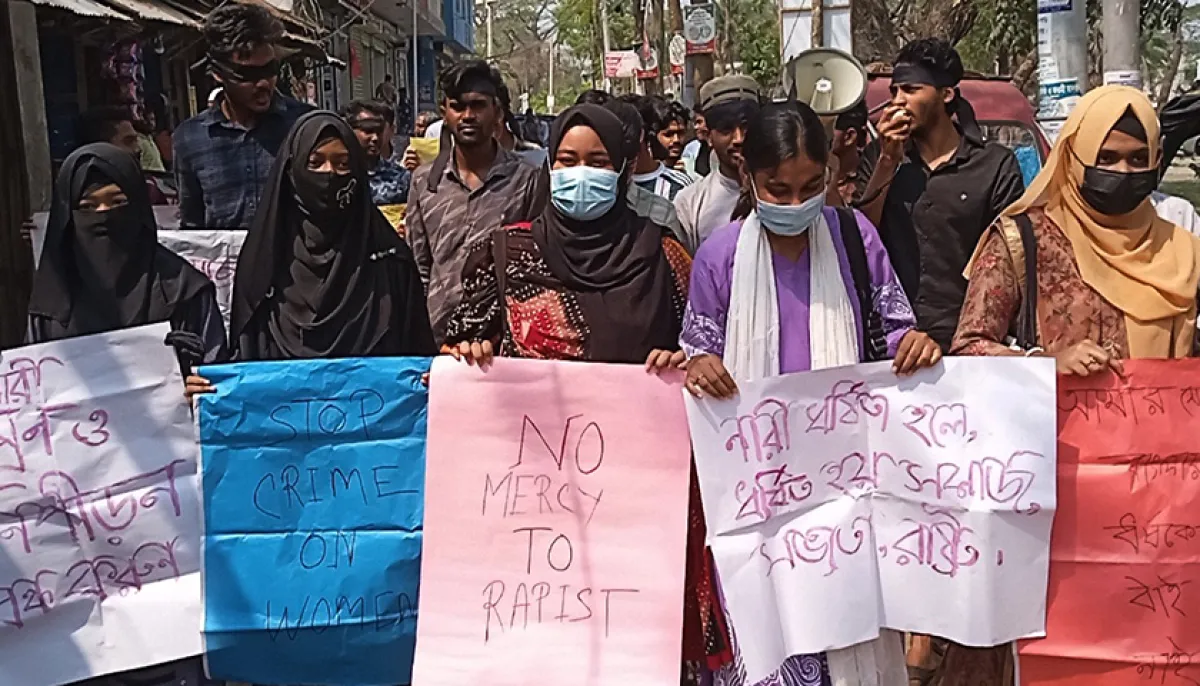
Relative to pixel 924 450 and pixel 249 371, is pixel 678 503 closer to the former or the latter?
pixel 924 450

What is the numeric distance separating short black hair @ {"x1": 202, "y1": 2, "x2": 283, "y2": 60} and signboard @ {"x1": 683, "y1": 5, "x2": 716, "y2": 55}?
12.4m

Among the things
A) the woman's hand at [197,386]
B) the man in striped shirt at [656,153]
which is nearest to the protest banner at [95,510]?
the woman's hand at [197,386]

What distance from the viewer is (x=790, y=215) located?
9.04ft

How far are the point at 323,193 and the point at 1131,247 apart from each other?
190cm

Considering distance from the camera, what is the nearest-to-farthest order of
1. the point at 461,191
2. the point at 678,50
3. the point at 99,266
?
1. the point at 99,266
2. the point at 461,191
3. the point at 678,50

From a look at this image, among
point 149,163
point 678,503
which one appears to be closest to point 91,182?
point 678,503

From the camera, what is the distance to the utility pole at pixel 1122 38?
238 inches

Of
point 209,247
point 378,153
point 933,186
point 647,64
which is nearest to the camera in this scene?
point 933,186

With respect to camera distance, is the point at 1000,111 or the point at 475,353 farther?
the point at 1000,111

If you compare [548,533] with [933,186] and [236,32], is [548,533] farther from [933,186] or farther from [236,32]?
[236,32]

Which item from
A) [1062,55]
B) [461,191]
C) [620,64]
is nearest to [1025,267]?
[461,191]

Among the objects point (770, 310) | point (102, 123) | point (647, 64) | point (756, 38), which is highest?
point (756, 38)

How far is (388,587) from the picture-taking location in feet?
10.2

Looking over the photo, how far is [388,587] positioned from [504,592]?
0.95ft
